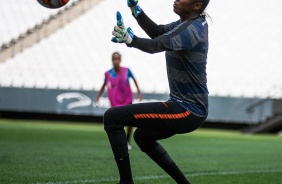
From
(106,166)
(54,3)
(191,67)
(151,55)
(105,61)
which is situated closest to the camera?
(191,67)

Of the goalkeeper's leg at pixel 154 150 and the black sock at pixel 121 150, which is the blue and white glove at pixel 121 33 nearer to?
the black sock at pixel 121 150

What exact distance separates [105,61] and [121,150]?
24787 millimetres

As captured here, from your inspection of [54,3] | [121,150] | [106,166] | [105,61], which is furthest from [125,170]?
[105,61]

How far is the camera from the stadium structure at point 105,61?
90.5ft

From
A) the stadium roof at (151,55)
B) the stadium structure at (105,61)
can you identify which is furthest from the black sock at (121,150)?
the stadium roof at (151,55)

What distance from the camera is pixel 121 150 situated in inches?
217

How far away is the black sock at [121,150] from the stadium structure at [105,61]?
21.0m

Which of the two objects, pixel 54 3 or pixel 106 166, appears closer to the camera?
pixel 54 3

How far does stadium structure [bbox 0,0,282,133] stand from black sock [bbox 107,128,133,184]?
2097 centimetres

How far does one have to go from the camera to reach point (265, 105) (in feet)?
88.3

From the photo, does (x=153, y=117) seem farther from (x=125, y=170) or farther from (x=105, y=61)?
(x=105, y=61)

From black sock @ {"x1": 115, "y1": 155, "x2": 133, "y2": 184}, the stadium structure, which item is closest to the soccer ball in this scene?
black sock @ {"x1": 115, "y1": 155, "x2": 133, "y2": 184}

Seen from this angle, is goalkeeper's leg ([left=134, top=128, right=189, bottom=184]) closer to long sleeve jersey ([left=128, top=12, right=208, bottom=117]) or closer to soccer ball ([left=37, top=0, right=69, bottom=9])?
long sleeve jersey ([left=128, top=12, right=208, bottom=117])

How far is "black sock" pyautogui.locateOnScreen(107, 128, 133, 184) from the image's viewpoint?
17.9ft
